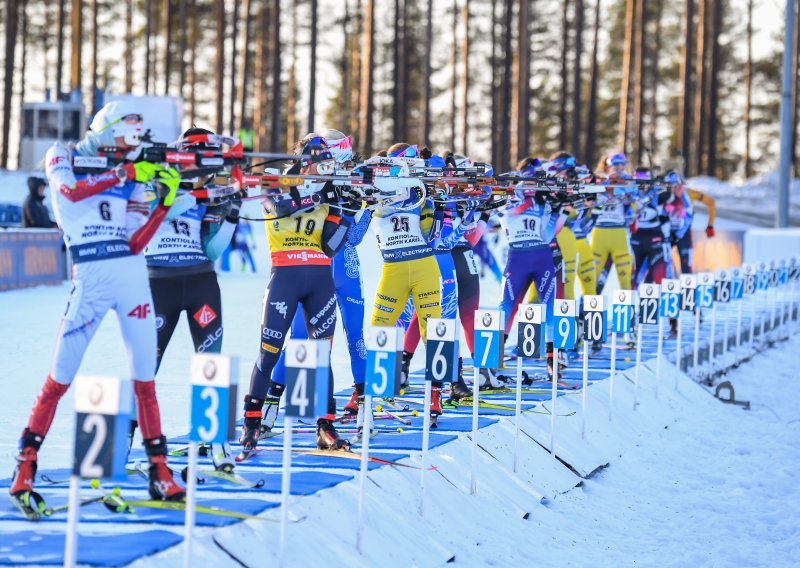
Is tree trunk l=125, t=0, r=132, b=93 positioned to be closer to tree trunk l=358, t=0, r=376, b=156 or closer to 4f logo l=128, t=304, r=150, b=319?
tree trunk l=358, t=0, r=376, b=156

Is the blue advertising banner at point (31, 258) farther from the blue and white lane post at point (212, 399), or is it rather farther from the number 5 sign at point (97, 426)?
the number 5 sign at point (97, 426)

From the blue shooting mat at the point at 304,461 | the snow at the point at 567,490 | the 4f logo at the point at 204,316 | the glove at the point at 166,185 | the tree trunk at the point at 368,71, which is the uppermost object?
the tree trunk at the point at 368,71

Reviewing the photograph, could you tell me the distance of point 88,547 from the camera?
19.5ft

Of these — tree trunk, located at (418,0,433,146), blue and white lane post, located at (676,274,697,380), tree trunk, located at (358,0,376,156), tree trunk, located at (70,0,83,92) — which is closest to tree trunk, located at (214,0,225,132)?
tree trunk, located at (70,0,83,92)

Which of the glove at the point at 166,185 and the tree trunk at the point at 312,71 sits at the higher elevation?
the tree trunk at the point at 312,71

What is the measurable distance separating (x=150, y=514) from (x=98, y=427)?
1758 mm

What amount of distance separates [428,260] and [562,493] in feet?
7.05

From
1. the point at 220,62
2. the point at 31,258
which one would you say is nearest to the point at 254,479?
the point at 31,258

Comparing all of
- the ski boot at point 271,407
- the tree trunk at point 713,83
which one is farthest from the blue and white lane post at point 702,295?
the tree trunk at point 713,83

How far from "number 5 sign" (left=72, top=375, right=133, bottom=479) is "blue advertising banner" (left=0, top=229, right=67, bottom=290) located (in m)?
16.5

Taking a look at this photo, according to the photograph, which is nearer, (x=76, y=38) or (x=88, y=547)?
(x=88, y=547)

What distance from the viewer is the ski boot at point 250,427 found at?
327 inches

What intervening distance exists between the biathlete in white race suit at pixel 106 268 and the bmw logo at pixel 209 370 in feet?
3.64

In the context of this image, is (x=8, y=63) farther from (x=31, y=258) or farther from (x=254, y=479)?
(x=254, y=479)
